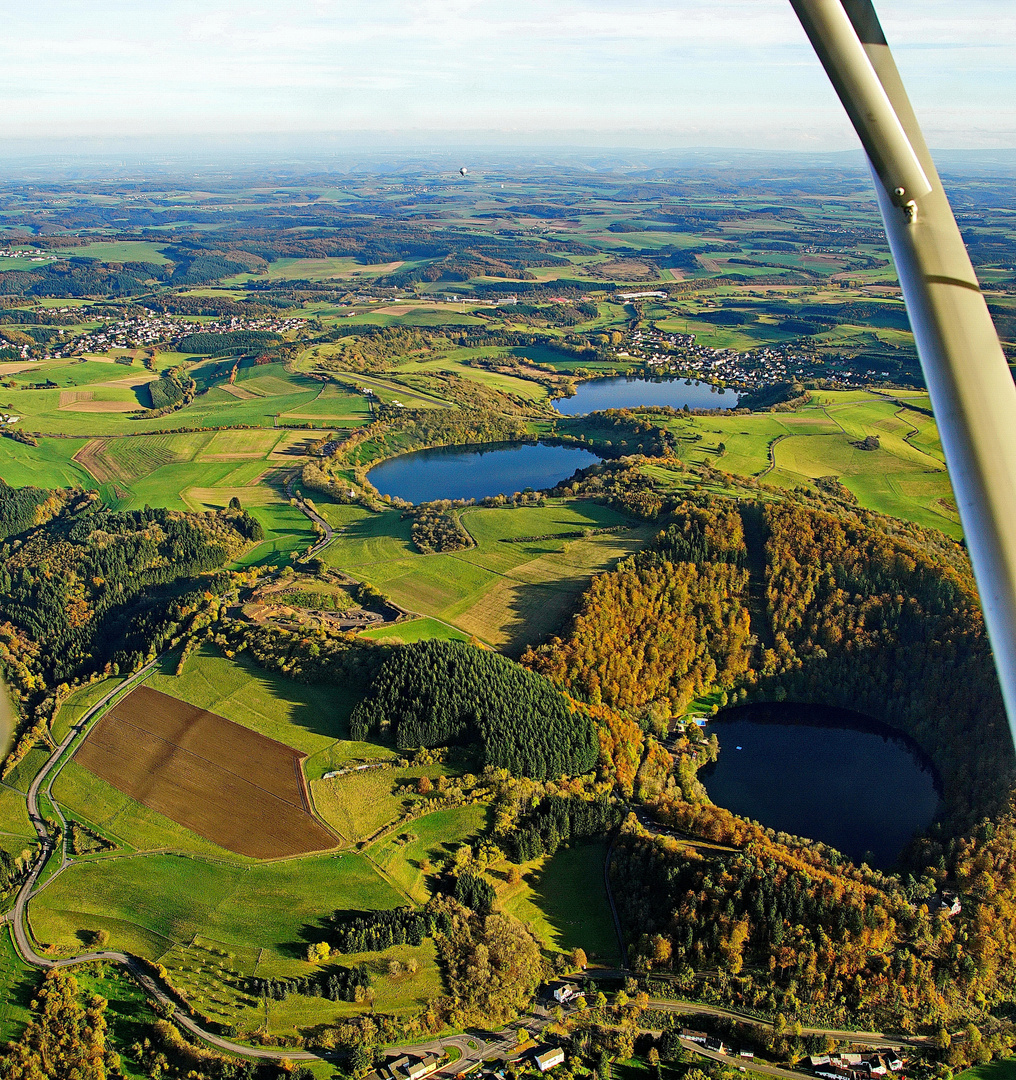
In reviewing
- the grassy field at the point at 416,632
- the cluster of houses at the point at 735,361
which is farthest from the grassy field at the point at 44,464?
the cluster of houses at the point at 735,361

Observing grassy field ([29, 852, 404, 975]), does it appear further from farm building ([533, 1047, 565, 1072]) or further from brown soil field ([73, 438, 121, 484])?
brown soil field ([73, 438, 121, 484])

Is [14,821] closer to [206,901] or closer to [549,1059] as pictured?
[206,901]

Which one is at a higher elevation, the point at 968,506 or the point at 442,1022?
the point at 968,506

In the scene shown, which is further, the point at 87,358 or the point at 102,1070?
the point at 87,358

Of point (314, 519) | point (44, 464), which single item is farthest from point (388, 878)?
point (44, 464)

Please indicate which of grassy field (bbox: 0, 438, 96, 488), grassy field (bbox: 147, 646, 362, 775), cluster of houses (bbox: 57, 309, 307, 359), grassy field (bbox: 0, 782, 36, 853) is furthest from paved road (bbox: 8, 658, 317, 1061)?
cluster of houses (bbox: 57, 309, 307, 359)

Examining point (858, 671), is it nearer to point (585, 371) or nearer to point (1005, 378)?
point (1005, 378)

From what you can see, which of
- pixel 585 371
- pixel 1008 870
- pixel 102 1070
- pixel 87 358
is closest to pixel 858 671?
pixel 1008 870
